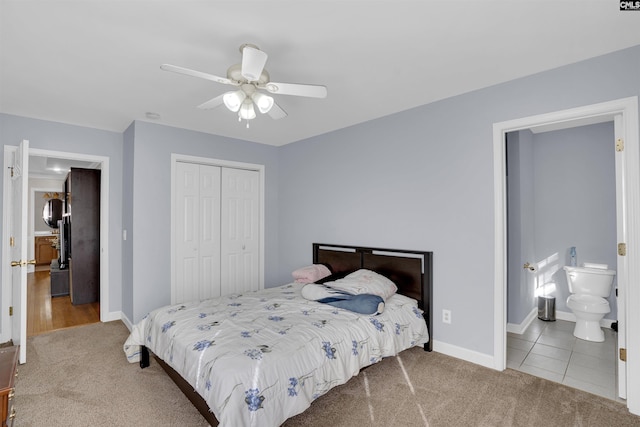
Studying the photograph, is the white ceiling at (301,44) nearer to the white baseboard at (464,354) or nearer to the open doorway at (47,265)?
the open doorway at (47,265)

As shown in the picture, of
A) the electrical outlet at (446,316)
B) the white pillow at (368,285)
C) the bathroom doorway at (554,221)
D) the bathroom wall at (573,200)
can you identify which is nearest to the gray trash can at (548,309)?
the bathroom doorway at (554,221)

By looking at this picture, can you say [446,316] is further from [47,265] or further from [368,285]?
[47,265]

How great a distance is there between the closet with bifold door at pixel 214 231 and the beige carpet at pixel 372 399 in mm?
1390

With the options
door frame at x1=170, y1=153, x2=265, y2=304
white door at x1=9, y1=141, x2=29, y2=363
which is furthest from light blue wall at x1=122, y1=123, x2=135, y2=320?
white door at x1=9, y1=141, x2=29, y2=363

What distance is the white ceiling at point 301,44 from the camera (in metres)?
1.79

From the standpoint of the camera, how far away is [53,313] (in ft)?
14.6

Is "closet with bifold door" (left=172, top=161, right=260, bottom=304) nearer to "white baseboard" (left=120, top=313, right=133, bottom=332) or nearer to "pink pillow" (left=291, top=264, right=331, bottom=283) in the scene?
"white baseboard" (left=120, top=313, right=133, bottom=332)

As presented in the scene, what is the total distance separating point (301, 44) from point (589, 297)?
3945 millimetres

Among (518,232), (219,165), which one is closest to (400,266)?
(518,232)

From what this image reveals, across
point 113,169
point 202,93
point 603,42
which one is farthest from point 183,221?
point 603,42

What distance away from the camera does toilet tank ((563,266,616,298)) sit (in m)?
3.53

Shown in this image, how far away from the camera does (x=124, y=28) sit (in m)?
1.95

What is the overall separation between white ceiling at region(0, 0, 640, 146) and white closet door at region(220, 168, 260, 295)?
1647 millimetres

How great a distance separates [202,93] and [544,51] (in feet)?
9.09
